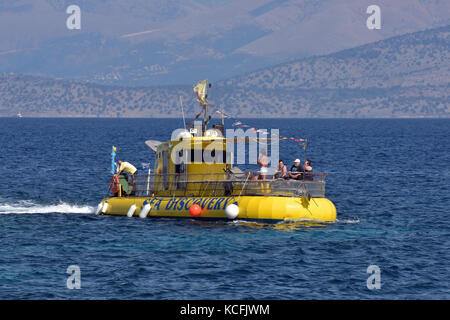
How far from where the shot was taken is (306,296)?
25.5m

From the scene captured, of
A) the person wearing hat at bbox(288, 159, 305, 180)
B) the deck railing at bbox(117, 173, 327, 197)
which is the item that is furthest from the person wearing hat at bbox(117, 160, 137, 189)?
the person wearing hat at bbox(288, 159, 305, 180)

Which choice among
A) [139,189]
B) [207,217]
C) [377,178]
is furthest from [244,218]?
[377,178]

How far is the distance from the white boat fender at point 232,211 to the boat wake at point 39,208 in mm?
10246

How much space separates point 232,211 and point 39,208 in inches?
545

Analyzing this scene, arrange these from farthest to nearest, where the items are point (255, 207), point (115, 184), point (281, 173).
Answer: point (115, 184), point (281, 173), point (255, 207)

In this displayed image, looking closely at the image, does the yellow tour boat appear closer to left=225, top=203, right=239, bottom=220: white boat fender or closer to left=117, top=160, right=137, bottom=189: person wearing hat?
left=225, top=203, right=239, bottom=220: white boat fender

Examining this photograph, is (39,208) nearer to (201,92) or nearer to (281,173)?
(201,92)

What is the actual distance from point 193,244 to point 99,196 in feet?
64.5

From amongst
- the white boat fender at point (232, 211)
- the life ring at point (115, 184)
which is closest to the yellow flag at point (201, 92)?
the white boat fender at point (232, 211)

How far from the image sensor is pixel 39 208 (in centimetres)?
4416

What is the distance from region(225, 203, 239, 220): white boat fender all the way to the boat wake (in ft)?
33.6

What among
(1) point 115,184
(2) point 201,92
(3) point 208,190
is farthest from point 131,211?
(2) point 201,92

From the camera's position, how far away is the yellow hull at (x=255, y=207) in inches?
1367
